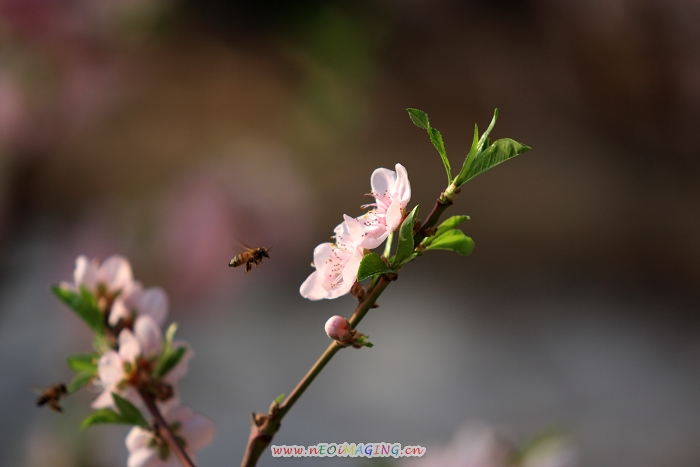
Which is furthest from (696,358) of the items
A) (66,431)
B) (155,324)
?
(155,324)

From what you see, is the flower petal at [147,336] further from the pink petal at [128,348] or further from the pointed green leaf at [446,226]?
the pointed green leaf at [446,226]

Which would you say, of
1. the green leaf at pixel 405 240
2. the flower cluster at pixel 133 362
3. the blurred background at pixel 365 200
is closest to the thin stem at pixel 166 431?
the flower cluster at pixel 133 362

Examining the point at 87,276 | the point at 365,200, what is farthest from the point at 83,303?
the point at 365,200

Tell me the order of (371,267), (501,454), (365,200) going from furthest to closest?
(365,200) → (501,454) → (371,267)

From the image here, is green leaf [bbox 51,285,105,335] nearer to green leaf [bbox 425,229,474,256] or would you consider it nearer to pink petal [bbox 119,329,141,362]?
pink petal [bbox 119,329,141,362]

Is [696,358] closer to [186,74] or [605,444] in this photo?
[605,444]

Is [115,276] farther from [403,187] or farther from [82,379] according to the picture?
[403,187]
